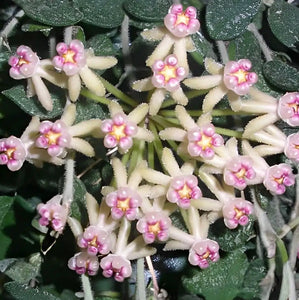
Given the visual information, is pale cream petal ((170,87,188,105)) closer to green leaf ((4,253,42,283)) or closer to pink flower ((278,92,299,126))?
pink flower ((278,92,299,126))

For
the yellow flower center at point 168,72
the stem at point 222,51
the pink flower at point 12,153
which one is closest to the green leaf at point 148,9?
the stem at point 222,51

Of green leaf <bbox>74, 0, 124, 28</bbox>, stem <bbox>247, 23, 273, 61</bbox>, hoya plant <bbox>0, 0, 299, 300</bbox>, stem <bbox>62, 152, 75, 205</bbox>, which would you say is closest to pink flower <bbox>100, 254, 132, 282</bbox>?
hoya plant <bbox>0, 0, 299, 300</bbox>

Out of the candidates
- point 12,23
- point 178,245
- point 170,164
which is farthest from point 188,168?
point 12,23

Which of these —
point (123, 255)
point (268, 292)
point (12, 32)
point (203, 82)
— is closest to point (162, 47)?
point (203, 82)

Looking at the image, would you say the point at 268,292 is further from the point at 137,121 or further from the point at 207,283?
the point at 137,121

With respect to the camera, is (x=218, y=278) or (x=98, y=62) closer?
(x=98, y=62)

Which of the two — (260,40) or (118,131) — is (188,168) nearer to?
(118,131)

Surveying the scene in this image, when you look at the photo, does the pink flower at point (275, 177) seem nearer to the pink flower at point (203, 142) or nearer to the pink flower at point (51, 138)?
the pink flower at point (203, 142)
